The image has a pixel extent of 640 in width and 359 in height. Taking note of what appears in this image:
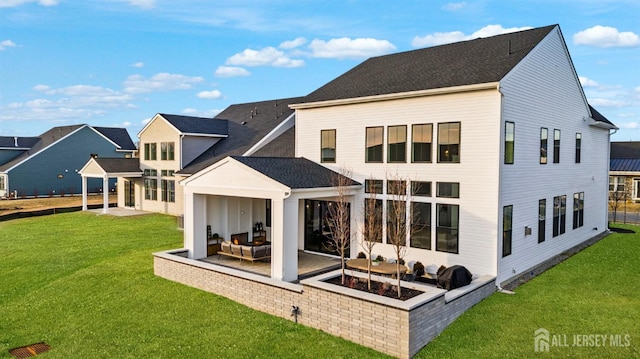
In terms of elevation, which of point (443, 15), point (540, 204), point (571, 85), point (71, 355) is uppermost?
point (443, 15)

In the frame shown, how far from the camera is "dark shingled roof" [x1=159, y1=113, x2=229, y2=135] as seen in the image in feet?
95.0

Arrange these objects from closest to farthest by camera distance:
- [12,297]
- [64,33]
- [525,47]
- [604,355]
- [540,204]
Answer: [604,355], [12,297], [525,47], [540,204], [64,33]

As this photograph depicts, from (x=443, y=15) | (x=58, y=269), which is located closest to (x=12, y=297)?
(x=58, y=269)

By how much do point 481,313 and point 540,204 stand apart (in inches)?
253

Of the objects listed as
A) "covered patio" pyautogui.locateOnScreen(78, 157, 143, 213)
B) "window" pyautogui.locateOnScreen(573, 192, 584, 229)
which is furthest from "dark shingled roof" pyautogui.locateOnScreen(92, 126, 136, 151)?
"window" pyautogui.locateOnScreen(573, 192, 584, 229)

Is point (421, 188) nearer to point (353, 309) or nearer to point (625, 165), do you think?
point (353, 309)

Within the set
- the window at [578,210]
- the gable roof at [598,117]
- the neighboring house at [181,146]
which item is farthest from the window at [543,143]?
the neighboring house at [181,146]

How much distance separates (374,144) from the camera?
50.4 ft

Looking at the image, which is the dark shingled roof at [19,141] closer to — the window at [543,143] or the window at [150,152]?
the window at [150,152]

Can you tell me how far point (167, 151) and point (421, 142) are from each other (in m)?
20.5

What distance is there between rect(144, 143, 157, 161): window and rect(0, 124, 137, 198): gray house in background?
1860 cm

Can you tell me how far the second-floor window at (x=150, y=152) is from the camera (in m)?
30.7

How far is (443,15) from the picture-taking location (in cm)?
1842

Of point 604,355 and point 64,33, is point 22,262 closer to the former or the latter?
point 64,33
